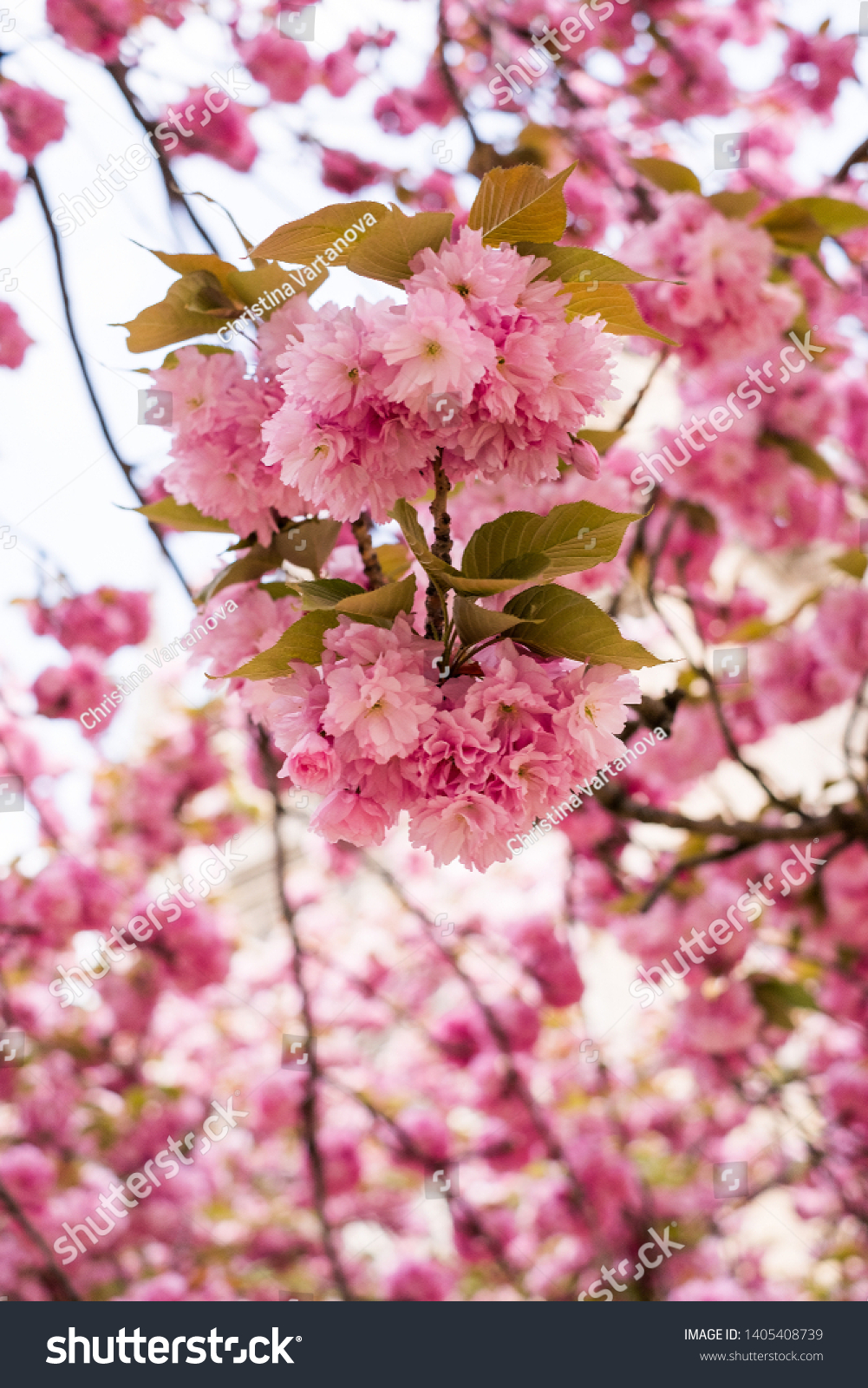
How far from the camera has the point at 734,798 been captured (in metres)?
6.07

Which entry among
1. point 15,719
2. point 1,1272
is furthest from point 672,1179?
point 15,719

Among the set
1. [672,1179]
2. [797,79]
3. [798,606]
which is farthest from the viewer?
[672,1179]

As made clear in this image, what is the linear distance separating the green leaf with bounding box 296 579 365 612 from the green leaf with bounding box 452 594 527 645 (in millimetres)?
85

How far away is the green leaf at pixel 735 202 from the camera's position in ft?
4.72

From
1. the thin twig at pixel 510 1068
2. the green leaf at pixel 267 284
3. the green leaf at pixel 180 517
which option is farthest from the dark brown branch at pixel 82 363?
the thin twig at pixel 510 1068

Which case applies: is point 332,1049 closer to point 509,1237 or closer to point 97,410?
point 509,1237

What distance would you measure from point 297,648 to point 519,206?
347 mm

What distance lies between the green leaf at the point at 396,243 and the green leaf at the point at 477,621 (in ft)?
0.78

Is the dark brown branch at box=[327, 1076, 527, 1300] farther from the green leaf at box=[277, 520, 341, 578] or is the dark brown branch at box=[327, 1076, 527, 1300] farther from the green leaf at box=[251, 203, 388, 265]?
the green leaf at box=[251, 203, 388, 265]

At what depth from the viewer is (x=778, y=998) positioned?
2135 millimetres

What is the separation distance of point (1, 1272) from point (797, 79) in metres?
4.30

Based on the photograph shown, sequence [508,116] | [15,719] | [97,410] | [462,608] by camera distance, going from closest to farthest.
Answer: [462,608], [97,410], [508,116], [15,719]

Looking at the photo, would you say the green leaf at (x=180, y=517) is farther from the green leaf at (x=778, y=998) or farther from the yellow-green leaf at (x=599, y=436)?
the green leaf at (x=778, y=998)

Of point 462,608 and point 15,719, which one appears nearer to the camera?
point 462,608
